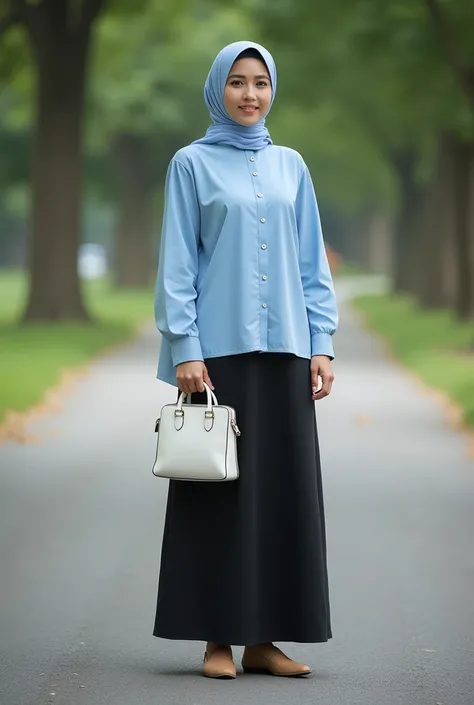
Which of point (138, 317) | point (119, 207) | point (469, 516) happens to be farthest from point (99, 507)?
point (119, 207)

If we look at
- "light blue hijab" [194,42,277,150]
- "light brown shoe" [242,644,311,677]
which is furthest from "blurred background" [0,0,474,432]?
"light blue hijab" [194,42,277,150]

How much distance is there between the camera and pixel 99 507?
9562mm

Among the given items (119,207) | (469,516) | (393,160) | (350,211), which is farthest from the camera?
(350,211)

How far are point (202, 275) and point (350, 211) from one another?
257ft

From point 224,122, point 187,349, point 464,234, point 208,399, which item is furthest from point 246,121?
point 464,234

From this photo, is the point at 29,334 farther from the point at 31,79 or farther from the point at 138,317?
the point at 31,79

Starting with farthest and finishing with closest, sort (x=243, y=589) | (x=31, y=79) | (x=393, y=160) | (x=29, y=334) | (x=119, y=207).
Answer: (x=119, y=207) < (x=393, y=160) < (x=31, y=79) < (x=29, y=334) < (x=243, y=589)

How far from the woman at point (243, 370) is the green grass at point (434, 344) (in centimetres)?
846

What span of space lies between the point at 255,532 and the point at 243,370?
511mm

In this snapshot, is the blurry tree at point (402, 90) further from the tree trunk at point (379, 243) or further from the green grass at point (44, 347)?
the tree trunk at point (379, 243)

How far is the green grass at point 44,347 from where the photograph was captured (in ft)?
53.3

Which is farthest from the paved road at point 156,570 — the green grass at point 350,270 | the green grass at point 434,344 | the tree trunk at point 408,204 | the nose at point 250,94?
the green grass at point 350,270

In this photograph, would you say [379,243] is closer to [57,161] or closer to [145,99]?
[145,99]

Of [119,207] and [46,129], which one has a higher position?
[119,207]
